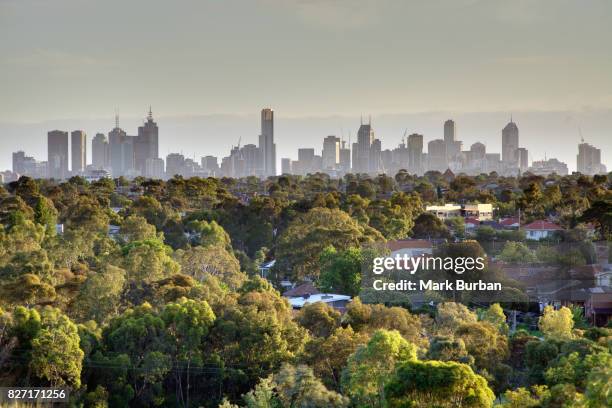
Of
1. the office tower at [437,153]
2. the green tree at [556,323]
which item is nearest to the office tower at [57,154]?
the office tower at [437,153]

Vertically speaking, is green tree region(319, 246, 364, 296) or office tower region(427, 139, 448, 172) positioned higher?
office tower region(427, 139, 448, 172)

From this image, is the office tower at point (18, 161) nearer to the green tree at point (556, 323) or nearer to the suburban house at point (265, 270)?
the suburban house at point (265, 270)

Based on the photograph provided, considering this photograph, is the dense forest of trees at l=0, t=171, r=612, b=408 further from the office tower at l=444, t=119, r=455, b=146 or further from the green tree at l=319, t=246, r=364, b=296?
the office tower at l=444, t=119, r=455, b=146

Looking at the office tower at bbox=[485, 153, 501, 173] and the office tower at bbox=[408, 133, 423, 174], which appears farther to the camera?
the office tower at bbox=[408, 133, 423, 174]

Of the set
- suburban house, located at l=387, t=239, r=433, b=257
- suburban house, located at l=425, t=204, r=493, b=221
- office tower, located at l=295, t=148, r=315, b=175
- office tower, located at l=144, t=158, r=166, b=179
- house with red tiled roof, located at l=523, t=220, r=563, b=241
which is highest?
office tower, located at l=295, t=148, r=315, b=175

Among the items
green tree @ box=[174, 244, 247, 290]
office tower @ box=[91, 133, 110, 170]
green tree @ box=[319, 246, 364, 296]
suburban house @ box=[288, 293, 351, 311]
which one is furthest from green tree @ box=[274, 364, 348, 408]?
office tower @ box=[91, 133, 110, 170]

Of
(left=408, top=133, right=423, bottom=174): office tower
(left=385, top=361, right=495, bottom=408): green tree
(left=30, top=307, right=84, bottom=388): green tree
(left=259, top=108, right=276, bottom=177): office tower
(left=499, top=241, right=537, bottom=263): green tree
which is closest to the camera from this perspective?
(left=385, top=361, right=495, bottom=408): green tree

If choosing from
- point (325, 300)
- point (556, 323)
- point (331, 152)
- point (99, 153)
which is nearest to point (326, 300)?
point (325, 300)
